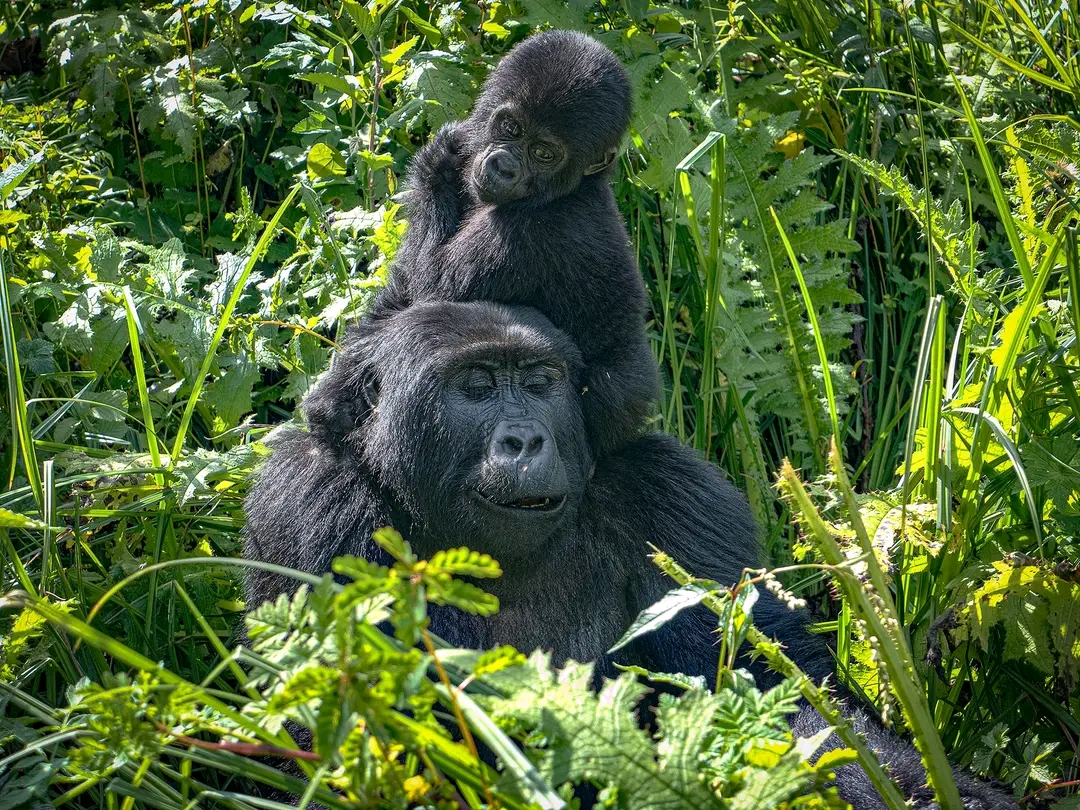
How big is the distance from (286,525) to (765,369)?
70.5 inches

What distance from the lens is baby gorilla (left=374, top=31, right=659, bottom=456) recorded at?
3129 mm

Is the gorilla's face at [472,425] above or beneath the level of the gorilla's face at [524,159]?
beneath

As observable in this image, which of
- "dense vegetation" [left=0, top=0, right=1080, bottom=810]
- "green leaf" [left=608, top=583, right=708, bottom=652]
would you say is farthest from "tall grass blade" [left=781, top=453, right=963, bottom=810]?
"green leaf" [left=608, top=583, right=708, bottom=652]

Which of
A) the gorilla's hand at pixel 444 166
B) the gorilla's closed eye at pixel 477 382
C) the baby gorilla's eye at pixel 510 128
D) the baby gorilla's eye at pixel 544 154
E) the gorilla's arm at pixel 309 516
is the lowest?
the gorilla's arm at pixel 309 516

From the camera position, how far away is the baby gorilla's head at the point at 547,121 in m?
3.19

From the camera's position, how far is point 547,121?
3.19 m

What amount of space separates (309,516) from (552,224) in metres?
0.96

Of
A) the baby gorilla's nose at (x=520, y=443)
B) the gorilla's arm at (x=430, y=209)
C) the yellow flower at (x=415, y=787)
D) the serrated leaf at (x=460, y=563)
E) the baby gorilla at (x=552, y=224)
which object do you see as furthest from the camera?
the gorilla's arm at (x=430, y=209)

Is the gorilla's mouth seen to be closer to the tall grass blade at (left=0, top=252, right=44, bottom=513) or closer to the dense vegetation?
the dense vegetation

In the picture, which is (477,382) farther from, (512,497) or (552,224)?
(552,224)

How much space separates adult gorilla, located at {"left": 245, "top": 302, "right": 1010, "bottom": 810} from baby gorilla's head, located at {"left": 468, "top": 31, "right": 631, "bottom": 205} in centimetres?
37

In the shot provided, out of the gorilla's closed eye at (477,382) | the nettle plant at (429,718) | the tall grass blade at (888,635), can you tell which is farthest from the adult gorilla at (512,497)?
the nettle plant at (429,718)

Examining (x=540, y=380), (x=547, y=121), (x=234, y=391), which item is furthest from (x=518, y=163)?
(x=234, y=391)

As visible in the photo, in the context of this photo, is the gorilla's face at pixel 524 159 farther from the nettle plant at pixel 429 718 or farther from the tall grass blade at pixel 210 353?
the nettle plant at pixel 429 718
